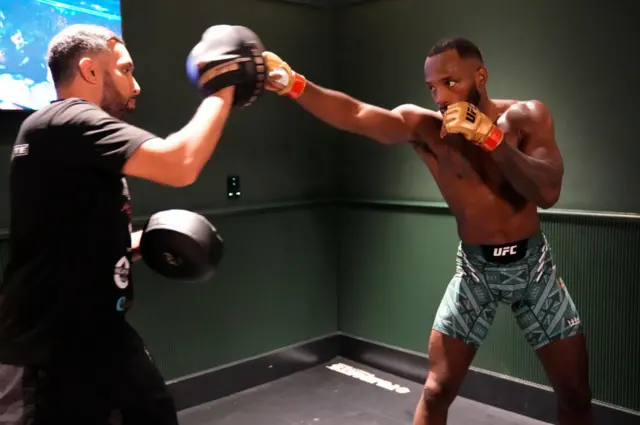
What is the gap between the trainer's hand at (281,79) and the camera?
84.0 inches

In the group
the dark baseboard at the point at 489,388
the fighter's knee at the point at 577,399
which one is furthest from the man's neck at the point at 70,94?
the dark baseboard at the point at 489,388

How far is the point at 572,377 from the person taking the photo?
2223 millimetres

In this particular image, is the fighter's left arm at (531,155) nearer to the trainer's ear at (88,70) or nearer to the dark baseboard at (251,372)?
the trainer's ear at (88,70)

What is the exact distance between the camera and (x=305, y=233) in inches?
149

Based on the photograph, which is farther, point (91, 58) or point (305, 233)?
point (305, 233)

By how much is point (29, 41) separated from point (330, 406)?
2.15m

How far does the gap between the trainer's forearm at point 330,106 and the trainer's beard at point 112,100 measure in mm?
693

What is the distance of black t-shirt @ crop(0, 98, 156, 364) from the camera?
148 centimetres

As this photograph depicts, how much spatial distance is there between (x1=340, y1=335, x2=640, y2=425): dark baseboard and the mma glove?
207 centimetres

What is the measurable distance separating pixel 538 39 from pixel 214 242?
6.50ft

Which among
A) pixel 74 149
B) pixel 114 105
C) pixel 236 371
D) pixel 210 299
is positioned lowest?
pixel 236 371

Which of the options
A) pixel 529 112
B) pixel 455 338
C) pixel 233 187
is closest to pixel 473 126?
pixel 529 112

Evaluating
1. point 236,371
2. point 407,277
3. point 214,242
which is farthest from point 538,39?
point 236,371

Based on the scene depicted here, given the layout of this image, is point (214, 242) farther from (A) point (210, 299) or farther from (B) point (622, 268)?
(B) point (622, 268)
